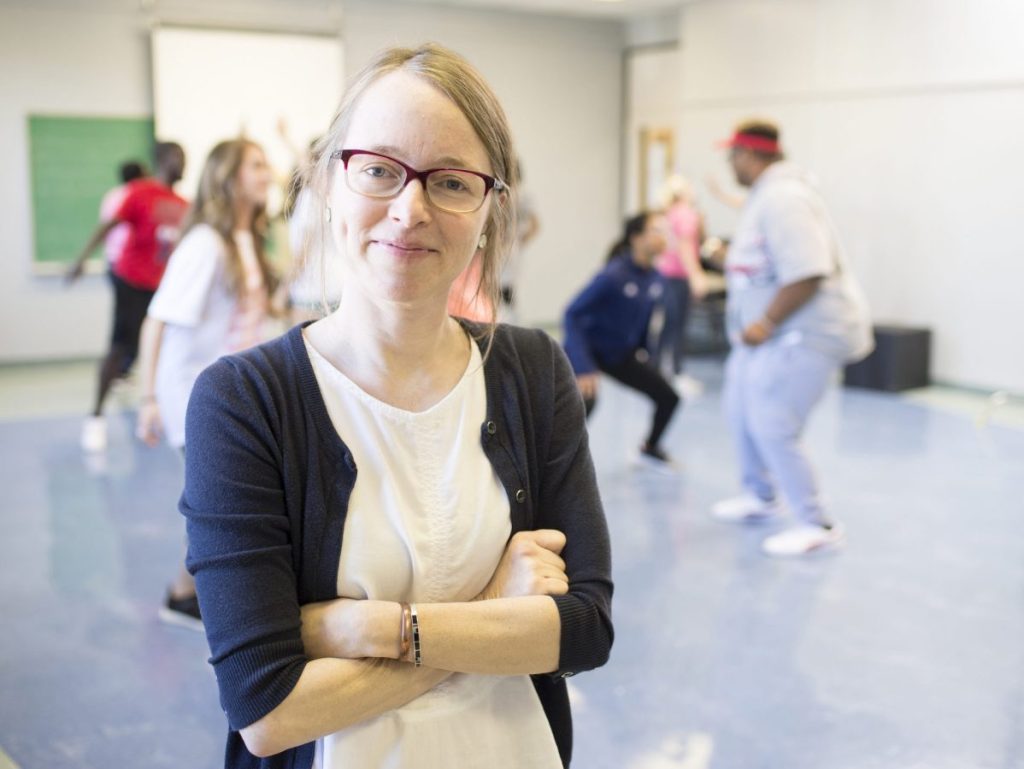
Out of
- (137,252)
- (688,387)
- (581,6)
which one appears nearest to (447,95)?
(137,252)

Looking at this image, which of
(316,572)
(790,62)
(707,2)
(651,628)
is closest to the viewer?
(316,572)

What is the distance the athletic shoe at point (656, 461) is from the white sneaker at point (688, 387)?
2059 millimetres

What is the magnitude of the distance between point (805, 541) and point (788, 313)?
2.98 ft

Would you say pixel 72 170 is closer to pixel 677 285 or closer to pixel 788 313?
pixel 677 285

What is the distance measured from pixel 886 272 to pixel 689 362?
178 centimetres

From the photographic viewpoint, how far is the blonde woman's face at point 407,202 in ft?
3.91

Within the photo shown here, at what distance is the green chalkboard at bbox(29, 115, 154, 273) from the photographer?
8531mm

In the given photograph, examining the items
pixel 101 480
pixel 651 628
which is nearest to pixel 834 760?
pixel 651 628

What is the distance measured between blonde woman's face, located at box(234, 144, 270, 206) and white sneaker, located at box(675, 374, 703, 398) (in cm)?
477

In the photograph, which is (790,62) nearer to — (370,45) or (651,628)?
(370,45)

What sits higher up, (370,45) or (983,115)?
(370,45)

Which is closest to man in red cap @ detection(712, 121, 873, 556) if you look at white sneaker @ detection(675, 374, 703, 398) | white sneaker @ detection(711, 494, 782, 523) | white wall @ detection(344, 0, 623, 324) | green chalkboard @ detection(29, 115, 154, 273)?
white sneaker @ detection(711, 494, 782, 523)

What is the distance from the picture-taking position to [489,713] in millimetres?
1300

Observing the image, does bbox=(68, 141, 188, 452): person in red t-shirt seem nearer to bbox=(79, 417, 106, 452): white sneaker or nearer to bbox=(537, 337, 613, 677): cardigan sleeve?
bbox=(79, 417, 106, 452): white sneaker
